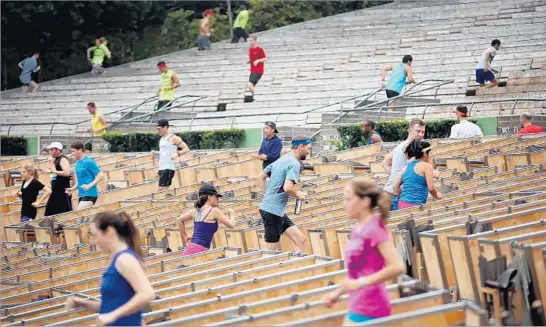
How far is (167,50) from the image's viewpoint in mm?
45719

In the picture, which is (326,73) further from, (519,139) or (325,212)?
(325,212)

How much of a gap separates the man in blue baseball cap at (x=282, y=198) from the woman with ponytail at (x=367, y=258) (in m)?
5.94

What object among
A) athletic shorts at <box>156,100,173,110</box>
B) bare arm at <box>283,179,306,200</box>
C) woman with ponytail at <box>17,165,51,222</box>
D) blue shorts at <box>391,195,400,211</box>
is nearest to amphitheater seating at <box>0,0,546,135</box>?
athletic shorts at <box>156,100,173,110</box>

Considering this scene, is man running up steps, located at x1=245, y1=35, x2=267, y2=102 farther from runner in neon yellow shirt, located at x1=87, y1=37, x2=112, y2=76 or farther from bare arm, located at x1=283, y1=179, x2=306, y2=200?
bare arm, located at x1=283, y1=179, x2=306, y2=200

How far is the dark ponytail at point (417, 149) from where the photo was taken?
14516 millimetres

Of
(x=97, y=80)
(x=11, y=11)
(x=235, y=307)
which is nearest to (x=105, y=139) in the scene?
(x=97, y=80)

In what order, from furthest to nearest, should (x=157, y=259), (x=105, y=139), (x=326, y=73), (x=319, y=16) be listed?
1. (x=319, y=16)
2. (x=326, y=73)
3. (x=105, y=139)
4. (x=157, y=259)

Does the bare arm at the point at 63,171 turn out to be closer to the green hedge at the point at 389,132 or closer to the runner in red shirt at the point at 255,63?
the green hedge at the point at 389,132

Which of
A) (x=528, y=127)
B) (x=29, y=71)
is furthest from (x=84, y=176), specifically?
(x=29, y=71)

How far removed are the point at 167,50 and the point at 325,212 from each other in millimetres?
30416

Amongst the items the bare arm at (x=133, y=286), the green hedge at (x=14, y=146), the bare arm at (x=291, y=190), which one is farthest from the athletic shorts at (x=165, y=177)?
the bare arm at (x=133, y=286)

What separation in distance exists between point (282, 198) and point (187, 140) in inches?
514

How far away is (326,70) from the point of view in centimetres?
3444

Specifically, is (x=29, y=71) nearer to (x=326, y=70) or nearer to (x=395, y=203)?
(x=326, y=70)
